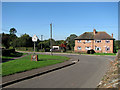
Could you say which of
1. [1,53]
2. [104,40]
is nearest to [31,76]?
[1,53]

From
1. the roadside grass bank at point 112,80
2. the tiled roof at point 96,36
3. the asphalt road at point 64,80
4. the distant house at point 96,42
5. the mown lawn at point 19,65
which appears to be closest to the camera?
the roadside grass bank at point 112,80

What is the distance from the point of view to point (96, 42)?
56.2 m

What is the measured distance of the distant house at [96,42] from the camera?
54.7 m

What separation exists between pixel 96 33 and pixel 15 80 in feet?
170

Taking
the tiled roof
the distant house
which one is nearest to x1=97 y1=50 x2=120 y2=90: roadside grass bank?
the distant house

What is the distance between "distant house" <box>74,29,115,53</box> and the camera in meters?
54.7

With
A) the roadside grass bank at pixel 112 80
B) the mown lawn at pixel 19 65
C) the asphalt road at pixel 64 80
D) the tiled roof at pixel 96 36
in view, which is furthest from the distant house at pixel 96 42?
the roadside grass bank at pixel 112 80

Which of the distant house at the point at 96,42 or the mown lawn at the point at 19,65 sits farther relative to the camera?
the distant house at the point at 96,42

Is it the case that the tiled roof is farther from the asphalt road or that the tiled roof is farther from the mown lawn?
the asphalt road

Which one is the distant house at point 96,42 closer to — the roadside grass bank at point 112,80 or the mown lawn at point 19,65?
the mown lawn at point 19,65

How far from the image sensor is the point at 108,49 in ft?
180

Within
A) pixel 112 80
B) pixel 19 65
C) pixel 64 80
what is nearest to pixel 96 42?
pixel 19 65

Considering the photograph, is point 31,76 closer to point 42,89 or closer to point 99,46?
point 42,89

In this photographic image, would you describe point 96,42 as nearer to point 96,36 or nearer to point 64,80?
point 96,36
